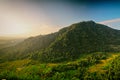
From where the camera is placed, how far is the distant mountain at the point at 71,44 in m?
142

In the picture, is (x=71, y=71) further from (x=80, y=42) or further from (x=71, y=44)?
(x=80, y=42)

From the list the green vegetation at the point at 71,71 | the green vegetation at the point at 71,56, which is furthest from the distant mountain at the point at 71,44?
the green vegetation at the point at 71,71

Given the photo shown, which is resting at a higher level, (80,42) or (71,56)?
(80,42)

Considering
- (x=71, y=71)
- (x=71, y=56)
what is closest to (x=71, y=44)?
(x=71, y=56)

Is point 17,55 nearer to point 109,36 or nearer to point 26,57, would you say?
point 26,57

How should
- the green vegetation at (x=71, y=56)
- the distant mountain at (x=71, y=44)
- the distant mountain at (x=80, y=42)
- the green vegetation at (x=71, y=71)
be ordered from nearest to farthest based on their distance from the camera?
the green vegetation at (x=71, y=71), the green vegetation at (x=71, y=56), the distant mountain at (x=80, y=42), the distant mountain at (x=71, y=44)

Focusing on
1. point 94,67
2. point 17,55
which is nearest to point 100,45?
point 94,67

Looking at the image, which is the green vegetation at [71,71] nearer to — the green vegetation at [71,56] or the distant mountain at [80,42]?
the green vegetation at [71,56]

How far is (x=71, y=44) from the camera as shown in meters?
157

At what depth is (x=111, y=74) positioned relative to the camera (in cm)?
8738

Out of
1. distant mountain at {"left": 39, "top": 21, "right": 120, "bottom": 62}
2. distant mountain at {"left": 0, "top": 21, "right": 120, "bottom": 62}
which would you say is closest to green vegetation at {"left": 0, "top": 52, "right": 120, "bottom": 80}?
distant mountain at {"left": 0, "top": 21, "right": 120, "bottom": 62}

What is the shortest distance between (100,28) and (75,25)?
3096cm

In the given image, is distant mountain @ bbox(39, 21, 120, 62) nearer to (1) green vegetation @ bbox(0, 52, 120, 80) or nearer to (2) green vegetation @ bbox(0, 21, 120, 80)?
(2) green vegetation @ bbox(0, 21, 120, 80)

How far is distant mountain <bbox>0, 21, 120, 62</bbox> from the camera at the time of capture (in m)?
142
